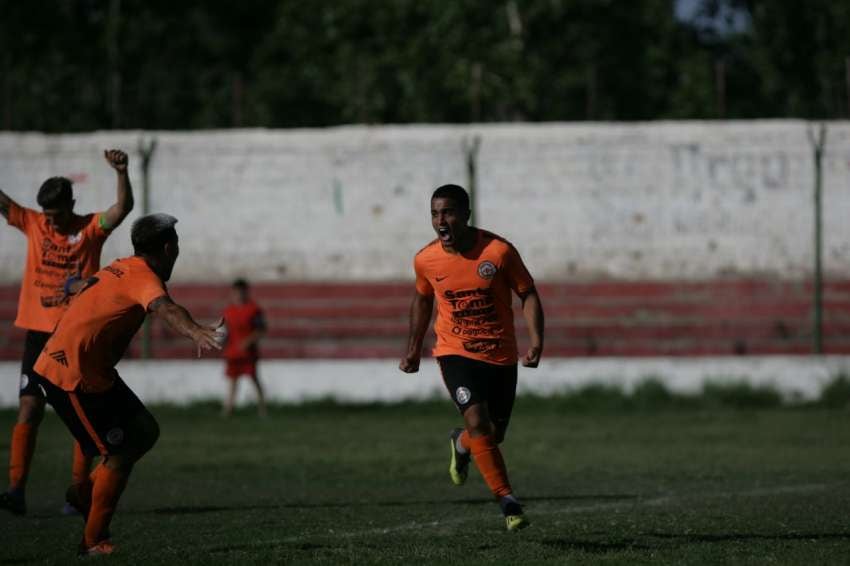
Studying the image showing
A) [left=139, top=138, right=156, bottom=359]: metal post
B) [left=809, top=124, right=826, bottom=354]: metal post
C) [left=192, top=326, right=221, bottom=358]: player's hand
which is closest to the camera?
[left=192, top=326, right=221, bottom=358]: player's hand

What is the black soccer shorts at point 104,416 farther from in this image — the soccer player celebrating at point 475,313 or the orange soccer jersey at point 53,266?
the orange soccer jersey at point 53,266

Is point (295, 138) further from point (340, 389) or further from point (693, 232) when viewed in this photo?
point (693, 232)

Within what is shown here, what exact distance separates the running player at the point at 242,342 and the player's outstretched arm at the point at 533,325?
1017 centimetres

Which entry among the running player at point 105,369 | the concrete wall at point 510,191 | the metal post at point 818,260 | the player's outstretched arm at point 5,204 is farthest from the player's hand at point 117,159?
the metal post at point 818,260

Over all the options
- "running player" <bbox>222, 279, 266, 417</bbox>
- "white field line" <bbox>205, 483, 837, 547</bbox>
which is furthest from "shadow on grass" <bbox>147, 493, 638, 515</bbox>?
"running player" <bbox>222, 279, 266, 417</bbox>

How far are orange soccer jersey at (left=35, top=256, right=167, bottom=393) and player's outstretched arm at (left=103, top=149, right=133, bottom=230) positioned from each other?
198cm

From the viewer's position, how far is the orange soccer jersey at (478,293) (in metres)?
10.3

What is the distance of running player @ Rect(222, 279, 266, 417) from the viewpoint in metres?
20.3

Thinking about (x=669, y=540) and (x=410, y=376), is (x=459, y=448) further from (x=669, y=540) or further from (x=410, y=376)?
(x=410, y=376)

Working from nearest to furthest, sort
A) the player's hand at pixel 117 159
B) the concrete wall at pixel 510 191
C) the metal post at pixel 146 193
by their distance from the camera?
the player's hand at pixel 117 159 → the metal post at pixel 146 193 → the concrete wall at pixel 510 191

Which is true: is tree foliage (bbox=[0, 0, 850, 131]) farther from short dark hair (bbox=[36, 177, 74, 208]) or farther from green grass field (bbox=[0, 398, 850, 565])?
short dark hair (bbox=[36, 177, 74, 208])

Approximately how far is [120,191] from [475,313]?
2736mm

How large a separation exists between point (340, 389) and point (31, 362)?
10094mm

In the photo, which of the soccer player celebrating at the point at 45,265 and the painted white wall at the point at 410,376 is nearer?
the soccer player celebrating at the point at 45,265
